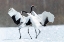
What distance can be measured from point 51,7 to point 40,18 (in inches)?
65.0

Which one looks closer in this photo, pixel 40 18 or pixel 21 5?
pixel 40 18

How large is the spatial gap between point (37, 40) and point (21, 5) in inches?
68.2

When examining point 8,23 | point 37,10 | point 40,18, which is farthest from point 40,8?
point 40,18

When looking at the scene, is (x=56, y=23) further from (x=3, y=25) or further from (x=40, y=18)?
(x=40, y=18)

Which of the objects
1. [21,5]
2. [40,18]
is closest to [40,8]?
[21,5]

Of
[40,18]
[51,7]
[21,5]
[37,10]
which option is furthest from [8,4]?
[40,18]

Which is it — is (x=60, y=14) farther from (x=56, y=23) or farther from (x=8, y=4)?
(x=8, y=4)

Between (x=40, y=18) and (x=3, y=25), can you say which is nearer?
(x=40, y=18)

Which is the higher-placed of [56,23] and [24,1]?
[24,1]

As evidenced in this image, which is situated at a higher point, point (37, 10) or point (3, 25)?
point (37, 10)

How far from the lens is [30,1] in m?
3.74

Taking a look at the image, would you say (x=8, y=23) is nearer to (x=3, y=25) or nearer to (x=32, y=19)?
(x=3, y=25)

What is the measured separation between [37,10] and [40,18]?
153cm

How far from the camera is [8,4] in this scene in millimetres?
3738
